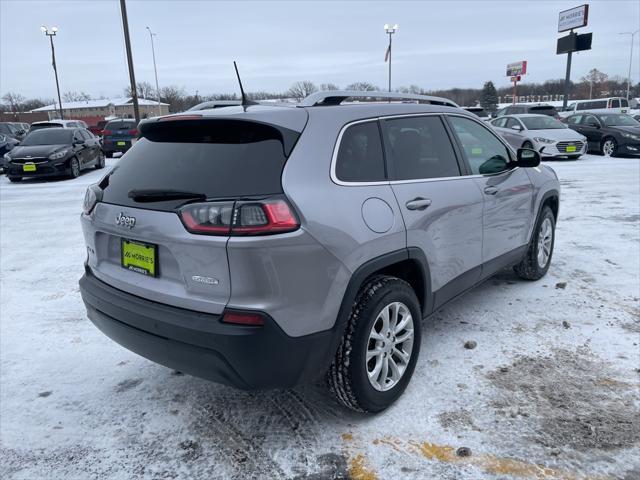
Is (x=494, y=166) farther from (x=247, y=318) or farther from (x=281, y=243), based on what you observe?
(x=247, y=318)

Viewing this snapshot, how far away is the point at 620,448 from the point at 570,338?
134 cm

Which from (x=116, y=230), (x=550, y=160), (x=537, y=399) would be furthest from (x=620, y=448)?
(x=550, y=160)

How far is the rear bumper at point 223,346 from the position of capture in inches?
91.1

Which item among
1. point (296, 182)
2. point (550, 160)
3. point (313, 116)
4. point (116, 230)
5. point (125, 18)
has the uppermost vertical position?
point (125, 18)

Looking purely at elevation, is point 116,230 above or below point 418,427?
above

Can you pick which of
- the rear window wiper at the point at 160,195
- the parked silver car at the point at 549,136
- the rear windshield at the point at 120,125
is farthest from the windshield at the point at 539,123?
the rear window wiper at the point at 160,195

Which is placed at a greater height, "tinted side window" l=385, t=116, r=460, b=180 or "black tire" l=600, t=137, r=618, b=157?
"tinted side window" l=385, t=116, r=460, b=180

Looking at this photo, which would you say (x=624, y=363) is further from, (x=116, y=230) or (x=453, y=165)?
(x=116, y=230)

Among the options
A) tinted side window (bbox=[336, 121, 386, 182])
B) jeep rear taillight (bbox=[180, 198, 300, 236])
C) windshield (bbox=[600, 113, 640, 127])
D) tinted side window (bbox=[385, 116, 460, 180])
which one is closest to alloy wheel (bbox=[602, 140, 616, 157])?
windshield (bbox=[600, 113, 640, 127])

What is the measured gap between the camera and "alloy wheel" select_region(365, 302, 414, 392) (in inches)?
112

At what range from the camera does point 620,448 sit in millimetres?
2600

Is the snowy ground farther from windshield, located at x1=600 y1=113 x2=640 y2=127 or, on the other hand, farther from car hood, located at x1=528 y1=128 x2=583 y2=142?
windshield, located at x1=600 y1=113 x2=640 y2=127

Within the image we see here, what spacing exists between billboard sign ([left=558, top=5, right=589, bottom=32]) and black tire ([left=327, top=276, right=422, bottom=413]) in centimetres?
3375

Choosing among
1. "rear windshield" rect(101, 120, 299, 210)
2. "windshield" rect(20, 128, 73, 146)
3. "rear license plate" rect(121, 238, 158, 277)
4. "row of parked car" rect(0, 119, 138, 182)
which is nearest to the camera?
"rear windshield" rect(101, 120, 299, 210)
